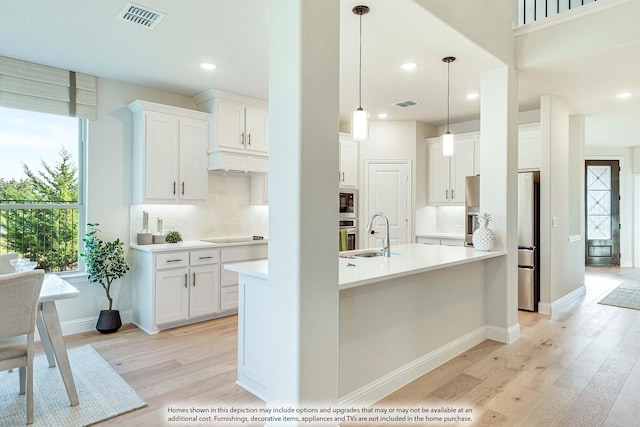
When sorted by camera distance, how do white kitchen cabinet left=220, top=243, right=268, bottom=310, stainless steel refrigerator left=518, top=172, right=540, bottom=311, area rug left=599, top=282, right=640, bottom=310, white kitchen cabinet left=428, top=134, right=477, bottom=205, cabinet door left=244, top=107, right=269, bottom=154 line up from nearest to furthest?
white kitchen cabinet left=220, top=243, right=268, bottom=310, stainless steel refrigerator left=518, top=172, right=540, bottom=311, cabinet door left=244, top=107, right=269, bottom=154, area rug left=599, top=282, right=640, bottom=310, white kitchen cabinet left=428, top=134, right=477, bottom=205

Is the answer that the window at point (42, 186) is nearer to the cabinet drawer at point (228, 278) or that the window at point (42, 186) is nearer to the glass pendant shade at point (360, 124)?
the cabinet drawer at point (228, 278)

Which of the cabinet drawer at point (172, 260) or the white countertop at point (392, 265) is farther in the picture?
the cabinet drawer at point (172, 260)

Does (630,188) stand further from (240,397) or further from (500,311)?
(240,397)

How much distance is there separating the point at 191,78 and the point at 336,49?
2.64 metres

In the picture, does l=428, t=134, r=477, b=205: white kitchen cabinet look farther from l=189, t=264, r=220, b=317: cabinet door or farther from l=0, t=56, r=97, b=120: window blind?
l=0, t=56, r=97, b=120: window blind

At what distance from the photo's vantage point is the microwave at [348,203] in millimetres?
5742

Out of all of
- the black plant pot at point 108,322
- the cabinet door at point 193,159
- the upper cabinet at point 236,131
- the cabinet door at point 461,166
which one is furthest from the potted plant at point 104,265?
the cabinet door at point 461,166

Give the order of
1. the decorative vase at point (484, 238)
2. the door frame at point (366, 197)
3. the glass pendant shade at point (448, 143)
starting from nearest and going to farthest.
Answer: the decorative vase at point (484, 238) → the glass pendant shade at point (448, 143) → the door frame at point (366, 197)

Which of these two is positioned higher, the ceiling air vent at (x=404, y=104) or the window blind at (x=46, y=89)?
the ceiling air vent at (x=404, y=104)

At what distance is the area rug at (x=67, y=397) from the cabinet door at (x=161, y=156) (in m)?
1.85

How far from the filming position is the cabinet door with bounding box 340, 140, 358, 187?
575cm

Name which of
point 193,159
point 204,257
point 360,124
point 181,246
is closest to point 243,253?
point 204,257

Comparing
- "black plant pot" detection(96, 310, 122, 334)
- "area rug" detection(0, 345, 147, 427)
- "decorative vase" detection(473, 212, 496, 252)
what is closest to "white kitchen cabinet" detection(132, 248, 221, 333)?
"black plant pot" detection(96, 310, 122, 334)

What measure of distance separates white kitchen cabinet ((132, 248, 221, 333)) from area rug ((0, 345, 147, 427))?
0.88m
